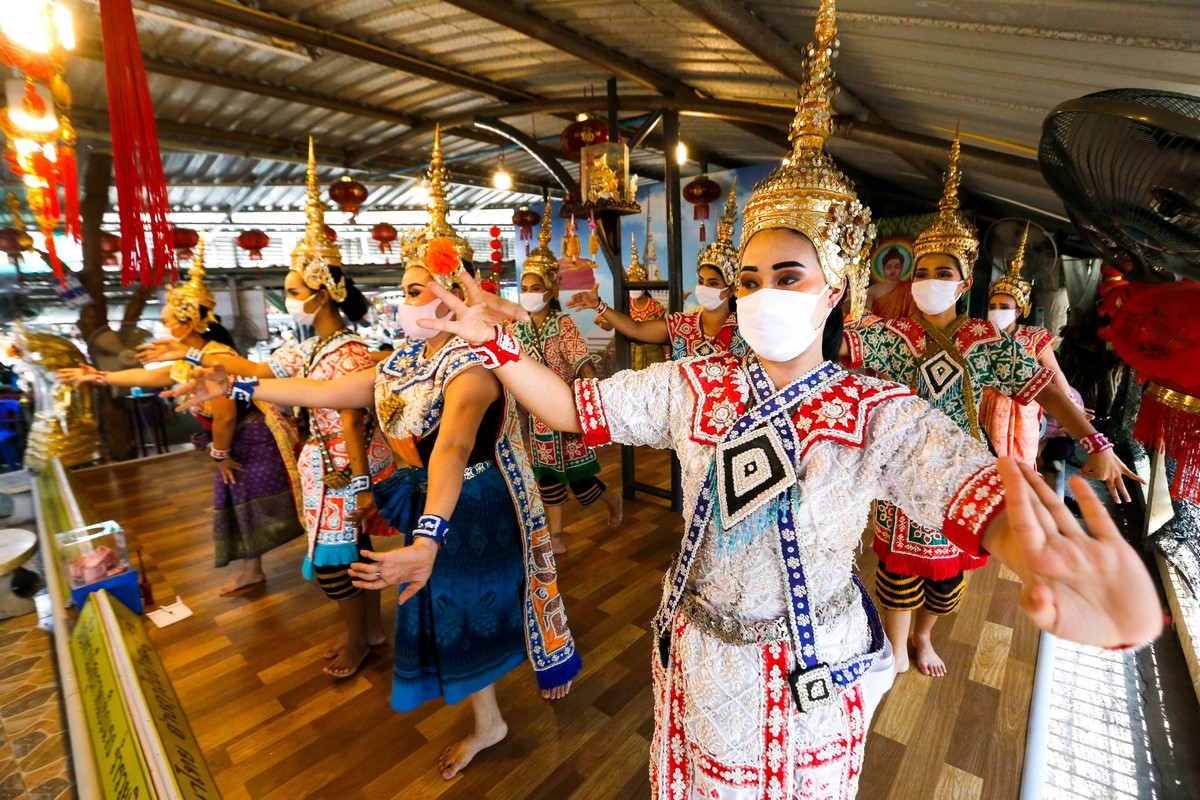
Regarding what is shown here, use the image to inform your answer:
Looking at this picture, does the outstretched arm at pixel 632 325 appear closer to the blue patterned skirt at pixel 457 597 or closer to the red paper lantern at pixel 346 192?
the blue patterned skirt at pixel 457 597

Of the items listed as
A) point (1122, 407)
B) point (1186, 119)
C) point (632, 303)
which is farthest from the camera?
point (632, 303)

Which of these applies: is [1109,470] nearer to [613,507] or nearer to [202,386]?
[613,507]

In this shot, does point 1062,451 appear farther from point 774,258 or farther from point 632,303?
point 774,258

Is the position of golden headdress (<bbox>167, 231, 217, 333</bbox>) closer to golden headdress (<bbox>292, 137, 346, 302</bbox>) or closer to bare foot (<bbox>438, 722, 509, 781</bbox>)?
golden headdress (<bbox>292, 137, 346, 302</bbox>)

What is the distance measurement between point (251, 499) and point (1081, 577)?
3518 mm

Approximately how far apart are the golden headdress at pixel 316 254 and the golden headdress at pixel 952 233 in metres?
2.36

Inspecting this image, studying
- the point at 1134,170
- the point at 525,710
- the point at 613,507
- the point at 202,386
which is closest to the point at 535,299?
the point at 613,507

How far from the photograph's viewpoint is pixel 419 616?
1714mm

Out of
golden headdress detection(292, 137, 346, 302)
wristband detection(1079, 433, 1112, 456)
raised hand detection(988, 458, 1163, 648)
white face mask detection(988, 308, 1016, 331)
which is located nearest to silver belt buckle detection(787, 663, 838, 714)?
raised hand detection(988, 458, 1163, 648)

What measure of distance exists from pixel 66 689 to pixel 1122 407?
6.69 metres

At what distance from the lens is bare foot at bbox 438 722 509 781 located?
186 cm

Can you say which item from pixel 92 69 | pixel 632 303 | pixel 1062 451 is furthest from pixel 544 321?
pixel 1062 451

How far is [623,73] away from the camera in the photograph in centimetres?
378

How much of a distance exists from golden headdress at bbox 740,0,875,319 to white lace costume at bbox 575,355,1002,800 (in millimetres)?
228
